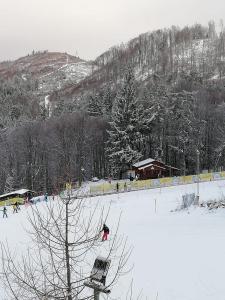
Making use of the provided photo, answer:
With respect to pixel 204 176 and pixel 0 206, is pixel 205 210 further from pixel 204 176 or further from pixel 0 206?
pixel 0 206

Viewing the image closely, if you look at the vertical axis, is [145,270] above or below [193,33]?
below

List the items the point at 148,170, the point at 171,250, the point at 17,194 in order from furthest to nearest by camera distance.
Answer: the point at 17,194 → the point at 148,170 → the point at 171,250

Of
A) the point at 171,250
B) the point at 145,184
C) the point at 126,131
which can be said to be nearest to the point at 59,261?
the point at 171,250

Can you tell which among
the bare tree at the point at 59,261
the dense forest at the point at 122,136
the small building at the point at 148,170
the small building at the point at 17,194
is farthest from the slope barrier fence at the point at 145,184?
the bare tree at the point at 59,261

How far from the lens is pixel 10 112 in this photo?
116 meters

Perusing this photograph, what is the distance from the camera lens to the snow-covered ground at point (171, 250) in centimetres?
1452

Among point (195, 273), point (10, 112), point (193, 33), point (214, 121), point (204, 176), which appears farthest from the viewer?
point (193, 33)

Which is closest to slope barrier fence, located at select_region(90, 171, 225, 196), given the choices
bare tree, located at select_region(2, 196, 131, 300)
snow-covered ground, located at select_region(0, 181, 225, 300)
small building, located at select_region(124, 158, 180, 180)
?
small building, located at select_region(124, 158, 180, 180)

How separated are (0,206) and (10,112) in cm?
6940

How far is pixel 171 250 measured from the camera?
63.0ft

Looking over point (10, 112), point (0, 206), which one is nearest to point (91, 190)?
point (0, 206)

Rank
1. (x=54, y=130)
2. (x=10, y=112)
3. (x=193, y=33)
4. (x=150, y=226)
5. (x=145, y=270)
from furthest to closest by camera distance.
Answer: (x=193, y=33)
(x=10, y=112)
(x=54, y=130)
(x=150, y=226)
(x=145, y=270)

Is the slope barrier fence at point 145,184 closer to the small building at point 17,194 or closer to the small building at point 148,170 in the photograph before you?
the small building at point 148,170

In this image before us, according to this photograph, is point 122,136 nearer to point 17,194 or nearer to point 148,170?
point 148,170
